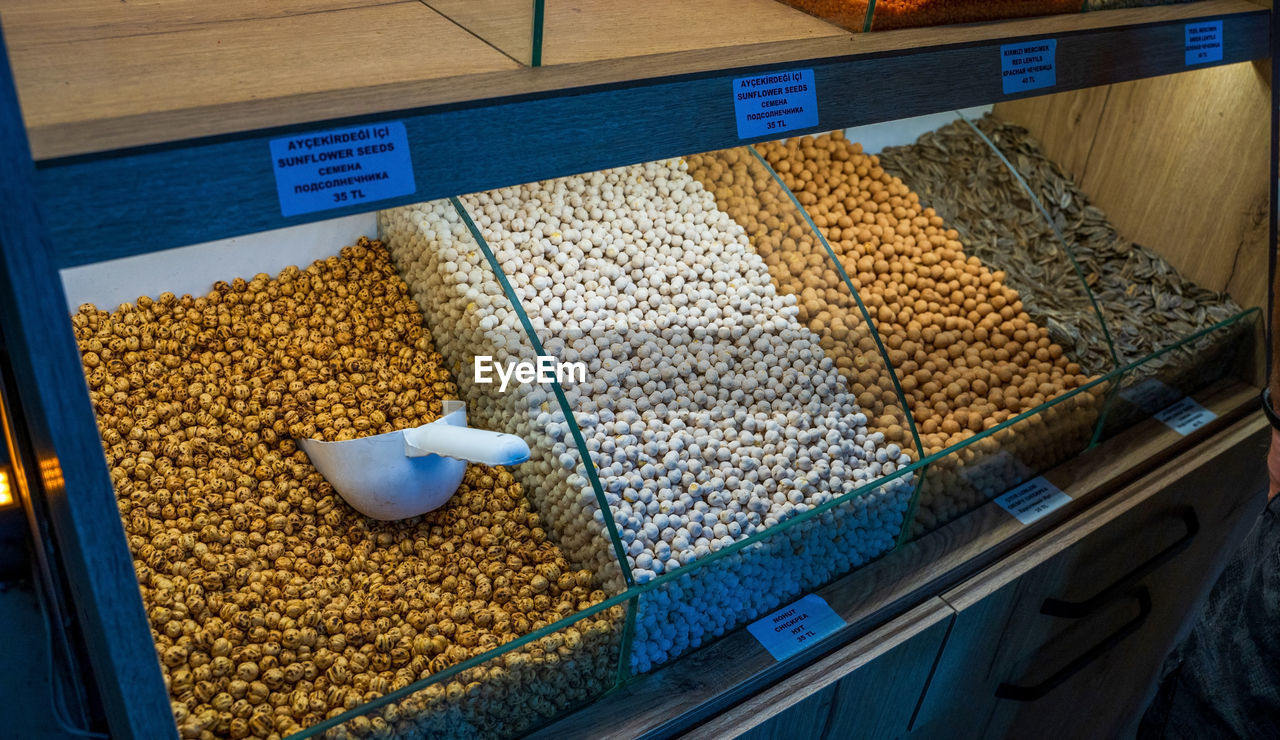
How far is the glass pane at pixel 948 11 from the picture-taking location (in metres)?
1.14

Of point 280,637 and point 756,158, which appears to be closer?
point 280,637

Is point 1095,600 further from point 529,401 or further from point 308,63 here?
point 308,63

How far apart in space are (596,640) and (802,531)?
31 centimetres

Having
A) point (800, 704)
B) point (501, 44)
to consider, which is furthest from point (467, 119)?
point (800, 704)

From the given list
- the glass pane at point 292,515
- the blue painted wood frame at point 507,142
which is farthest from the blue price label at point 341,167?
the glass pane at point 292,515

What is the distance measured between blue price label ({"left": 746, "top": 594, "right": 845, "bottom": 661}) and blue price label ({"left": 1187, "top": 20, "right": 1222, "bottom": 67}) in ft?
3.49

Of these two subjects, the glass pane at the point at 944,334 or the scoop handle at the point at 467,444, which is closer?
the scoop handle at the point at 467,444

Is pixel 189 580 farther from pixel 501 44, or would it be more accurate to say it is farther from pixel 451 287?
pixel 501 44

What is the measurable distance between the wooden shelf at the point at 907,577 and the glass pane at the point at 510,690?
43 millimetres

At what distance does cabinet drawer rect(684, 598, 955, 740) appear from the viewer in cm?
116

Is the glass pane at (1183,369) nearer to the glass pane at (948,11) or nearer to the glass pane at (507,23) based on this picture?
the glass pane at (948,11)

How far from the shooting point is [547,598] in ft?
3.71

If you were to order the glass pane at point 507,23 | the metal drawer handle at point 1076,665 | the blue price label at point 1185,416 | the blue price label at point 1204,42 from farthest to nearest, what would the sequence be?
the blue price label at point 1185,416, the metal drawer handle at point 1076,665, the blue price label at point 1204,42, the glass pane at point 507,23

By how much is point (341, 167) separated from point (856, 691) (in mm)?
988
